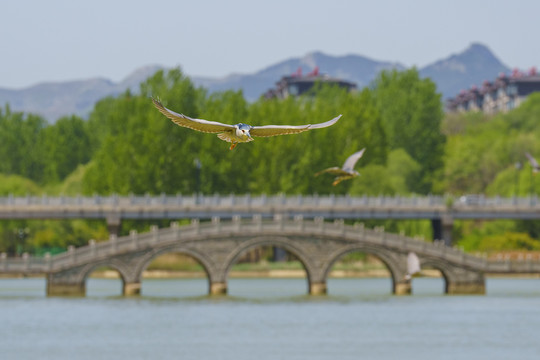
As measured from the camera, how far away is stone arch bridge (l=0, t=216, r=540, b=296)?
269 feet

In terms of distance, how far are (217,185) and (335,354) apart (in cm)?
4929

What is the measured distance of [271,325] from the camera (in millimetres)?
67250

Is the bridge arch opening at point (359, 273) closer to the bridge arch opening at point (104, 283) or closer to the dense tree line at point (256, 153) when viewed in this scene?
the dense tree line at point (256, 153)

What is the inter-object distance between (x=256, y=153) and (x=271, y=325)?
38624mm

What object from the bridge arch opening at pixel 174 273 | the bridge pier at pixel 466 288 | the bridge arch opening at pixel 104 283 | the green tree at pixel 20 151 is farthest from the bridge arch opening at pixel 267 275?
the green tree at pixel 20 151

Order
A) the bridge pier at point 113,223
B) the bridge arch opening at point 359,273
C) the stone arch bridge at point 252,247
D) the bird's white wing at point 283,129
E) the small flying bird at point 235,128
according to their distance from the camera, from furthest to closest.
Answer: the bridge arch opening at point 359,273 → the bridge pier at point 113,223 → the stone arch bridge at point 252,247 → the bird's white wing at point 283,129 → the small flying bird at point 235,128

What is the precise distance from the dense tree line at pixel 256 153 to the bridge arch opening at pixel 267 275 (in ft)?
25.3

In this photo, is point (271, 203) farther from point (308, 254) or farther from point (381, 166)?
point (381, 166)

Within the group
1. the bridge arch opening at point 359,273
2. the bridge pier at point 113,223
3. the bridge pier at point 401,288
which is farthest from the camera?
the bridge arch opening at point 359,273

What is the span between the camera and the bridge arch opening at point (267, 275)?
296 ft

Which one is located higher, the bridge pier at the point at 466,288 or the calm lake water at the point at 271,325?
the bridge pier at the point at 466,288

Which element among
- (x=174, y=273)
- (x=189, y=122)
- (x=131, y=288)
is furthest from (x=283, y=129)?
(x=174, y=273)

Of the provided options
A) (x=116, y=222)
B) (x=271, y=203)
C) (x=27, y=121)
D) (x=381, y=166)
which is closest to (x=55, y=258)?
(x=116, y=222)

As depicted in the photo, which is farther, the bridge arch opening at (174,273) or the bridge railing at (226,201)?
the bridge arch opening at (174,273)
